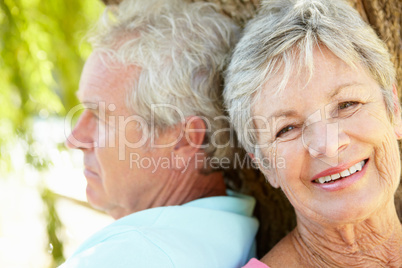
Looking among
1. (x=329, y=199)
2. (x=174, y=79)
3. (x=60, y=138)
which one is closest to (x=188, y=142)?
(x=174, y=79)

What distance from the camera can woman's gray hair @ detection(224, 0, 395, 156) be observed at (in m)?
1.46

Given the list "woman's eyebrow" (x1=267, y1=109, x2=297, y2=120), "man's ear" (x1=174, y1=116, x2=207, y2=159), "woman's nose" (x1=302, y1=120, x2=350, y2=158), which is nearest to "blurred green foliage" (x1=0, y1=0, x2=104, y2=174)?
"man's ear" (x1=174, y1=116, x2=207, y2=159)

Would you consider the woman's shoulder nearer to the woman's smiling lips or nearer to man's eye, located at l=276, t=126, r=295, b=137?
the woman's smiling lips

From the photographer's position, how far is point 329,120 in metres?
1.44

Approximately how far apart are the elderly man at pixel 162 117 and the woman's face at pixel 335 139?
0.43 metres

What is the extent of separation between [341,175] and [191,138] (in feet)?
2.33

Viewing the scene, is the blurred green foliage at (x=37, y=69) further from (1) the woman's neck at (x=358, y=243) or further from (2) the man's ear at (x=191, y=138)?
(1) the woman's neck at (x=358, y=243)

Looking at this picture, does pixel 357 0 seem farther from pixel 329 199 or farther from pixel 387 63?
pixel 329 199

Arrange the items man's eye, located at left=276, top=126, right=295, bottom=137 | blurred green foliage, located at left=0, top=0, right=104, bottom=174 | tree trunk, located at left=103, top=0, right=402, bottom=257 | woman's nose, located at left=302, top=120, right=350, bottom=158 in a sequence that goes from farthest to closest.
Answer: blurred green foliage, located at left=0, top=0, right=104, bottom=174 → tree trunk, located at left=103, top=0, right=402, bottom=257 → man's eye, located at left=276, top=126, right=295, bottom=137 → woman's nose, located at left=302, top=120, right=350, bottom=158

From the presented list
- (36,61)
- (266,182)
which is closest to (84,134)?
(266,182)

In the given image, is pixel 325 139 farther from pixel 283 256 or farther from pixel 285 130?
pixel 283 256

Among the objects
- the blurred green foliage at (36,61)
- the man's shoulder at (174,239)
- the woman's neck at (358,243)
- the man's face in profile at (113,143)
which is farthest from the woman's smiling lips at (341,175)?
the blurred green foliage at (36,61)

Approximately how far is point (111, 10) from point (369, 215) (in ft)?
5.10

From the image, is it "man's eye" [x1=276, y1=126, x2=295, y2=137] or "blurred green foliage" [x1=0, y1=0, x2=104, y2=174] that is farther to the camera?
"blurred green foliage" [x1=0, y1=0, x2=104, y2=174]
